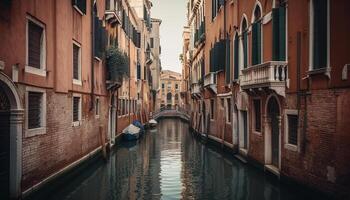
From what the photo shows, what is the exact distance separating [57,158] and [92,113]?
429 cm

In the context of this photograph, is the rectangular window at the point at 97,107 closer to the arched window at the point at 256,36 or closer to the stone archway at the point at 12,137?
the arched window at the point at 256,36

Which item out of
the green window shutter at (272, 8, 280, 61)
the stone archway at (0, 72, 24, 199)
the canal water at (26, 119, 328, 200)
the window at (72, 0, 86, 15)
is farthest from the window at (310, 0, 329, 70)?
the window at (72, 0, 86, 15)

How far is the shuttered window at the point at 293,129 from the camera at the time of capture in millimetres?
8930

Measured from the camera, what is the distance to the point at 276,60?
9.72 meters

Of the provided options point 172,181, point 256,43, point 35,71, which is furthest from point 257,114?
point 35,71

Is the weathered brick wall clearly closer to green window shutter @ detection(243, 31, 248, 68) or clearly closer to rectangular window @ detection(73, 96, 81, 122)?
rectangular window @ detection(73, 96, 81, 122)

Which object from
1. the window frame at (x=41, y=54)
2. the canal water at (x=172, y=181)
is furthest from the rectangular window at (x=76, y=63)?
the canal water at (x=172, y=181)

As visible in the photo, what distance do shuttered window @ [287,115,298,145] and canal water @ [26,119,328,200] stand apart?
116 cm

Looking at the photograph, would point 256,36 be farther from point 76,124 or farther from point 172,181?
point 76,124

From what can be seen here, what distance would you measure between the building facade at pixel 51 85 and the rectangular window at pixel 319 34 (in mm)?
5986

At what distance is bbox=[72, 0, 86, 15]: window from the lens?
35.2ft

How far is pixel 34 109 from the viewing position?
8.12 meters

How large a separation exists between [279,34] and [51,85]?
19.6 ft

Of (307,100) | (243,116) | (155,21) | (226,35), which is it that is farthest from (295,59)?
(155,21)
